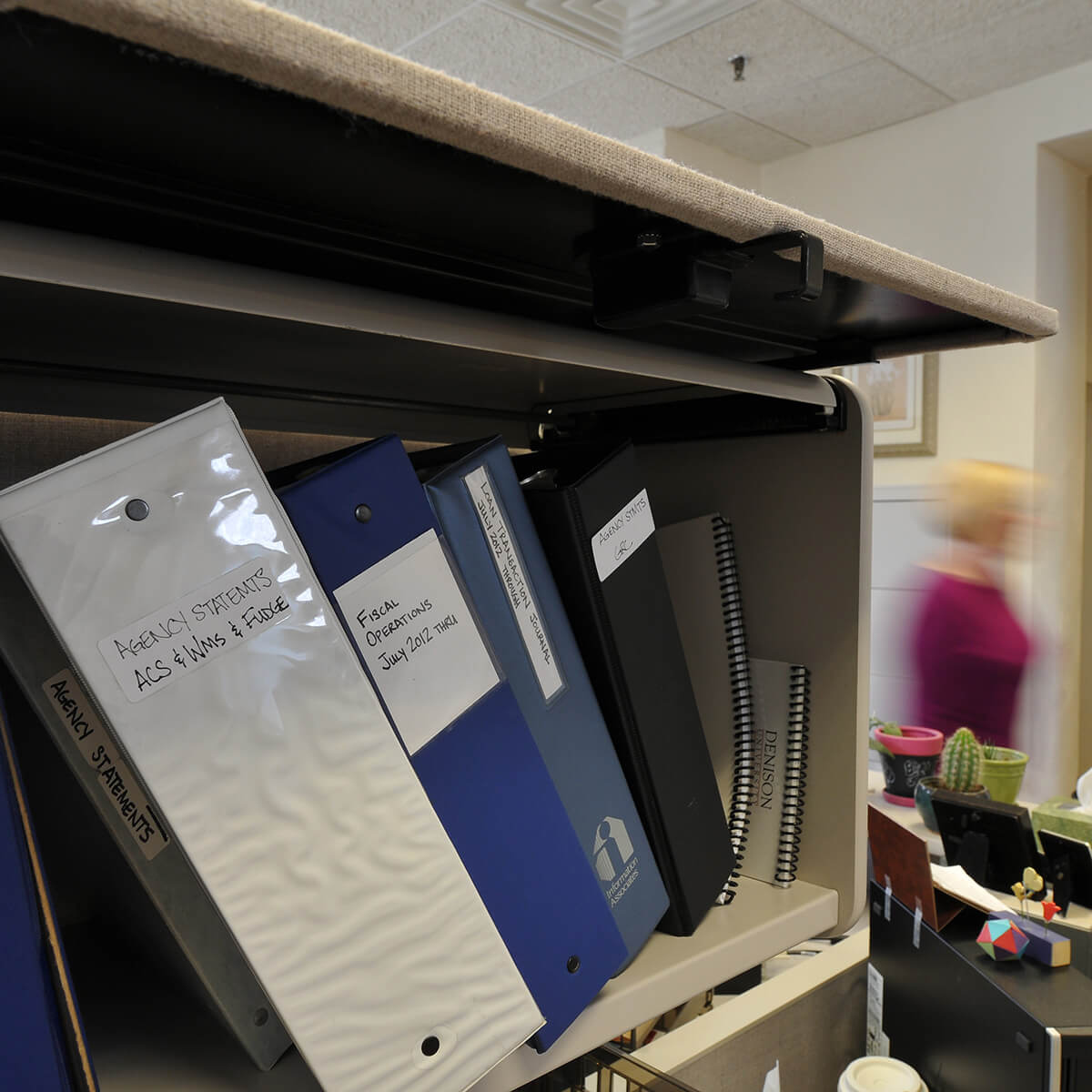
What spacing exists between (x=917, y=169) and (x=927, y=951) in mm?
3199

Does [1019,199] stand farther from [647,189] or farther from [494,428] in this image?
[647,189]

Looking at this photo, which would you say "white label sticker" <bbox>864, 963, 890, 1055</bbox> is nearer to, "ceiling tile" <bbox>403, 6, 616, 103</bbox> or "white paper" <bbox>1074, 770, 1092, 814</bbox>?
"white paper" <bbox>1074, 770, 1092, 814</bbox>

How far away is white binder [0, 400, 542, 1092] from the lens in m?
0.32

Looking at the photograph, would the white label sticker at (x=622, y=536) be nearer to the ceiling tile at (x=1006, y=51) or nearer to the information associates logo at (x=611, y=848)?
the information associates logo at (x=611, y=848)

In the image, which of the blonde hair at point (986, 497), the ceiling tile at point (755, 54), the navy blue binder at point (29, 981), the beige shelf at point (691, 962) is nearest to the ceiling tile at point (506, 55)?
the ceiling tile at point (755, 54)

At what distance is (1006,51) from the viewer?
2.88m

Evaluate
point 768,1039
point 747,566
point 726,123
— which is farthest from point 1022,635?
point 747,566

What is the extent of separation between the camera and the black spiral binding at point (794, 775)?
0.69 meters

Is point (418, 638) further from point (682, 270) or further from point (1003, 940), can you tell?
point (1003, 940)

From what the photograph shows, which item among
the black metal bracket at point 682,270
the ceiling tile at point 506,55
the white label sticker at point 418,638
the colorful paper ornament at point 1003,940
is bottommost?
the colorful paper ornament at point 1003,940

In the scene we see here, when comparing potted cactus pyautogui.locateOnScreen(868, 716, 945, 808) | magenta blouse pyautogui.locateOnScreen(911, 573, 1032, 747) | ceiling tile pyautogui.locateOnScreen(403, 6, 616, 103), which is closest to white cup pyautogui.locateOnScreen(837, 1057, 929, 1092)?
potted cactus pyautogui.locateOnScreen(868, 716, 945, 808)

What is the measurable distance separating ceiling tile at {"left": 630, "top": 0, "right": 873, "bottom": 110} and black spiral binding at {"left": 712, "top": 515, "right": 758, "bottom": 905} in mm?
2426

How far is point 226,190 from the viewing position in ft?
1.24

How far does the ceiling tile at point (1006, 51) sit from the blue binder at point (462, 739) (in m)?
3.08
